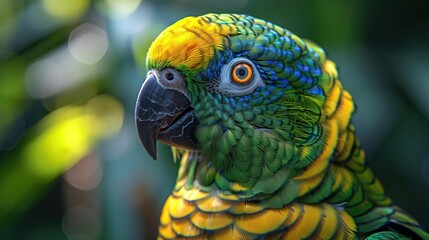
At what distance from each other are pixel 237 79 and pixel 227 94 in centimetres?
3

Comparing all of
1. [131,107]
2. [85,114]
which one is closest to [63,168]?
[85,114]

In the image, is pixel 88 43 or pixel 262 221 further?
pixel 88 43

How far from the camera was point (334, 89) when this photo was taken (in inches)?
42.5

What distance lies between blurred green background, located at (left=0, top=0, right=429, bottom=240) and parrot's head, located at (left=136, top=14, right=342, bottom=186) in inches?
30.8

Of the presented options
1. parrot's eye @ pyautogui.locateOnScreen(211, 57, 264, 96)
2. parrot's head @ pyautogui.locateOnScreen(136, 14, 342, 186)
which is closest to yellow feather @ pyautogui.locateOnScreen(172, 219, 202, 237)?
parrot's head @ pyautogui.locateOnScreen(136, 14, 342, 186)

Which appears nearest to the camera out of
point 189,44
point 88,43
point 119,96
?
point 189,44

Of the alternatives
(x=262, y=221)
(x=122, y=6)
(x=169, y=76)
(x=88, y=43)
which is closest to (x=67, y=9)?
(x=88, y=43)

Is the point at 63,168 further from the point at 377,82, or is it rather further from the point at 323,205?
the point at 323,205

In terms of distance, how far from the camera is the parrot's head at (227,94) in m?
0.97

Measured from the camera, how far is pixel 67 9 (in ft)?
7.15

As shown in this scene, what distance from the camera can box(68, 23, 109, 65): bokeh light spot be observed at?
209 cm

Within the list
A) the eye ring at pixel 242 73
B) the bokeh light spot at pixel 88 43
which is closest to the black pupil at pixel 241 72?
the eye ring at pixel 242 73

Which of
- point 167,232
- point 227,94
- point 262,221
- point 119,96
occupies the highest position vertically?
point 227,94

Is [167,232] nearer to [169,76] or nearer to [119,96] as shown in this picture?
[169,76]
